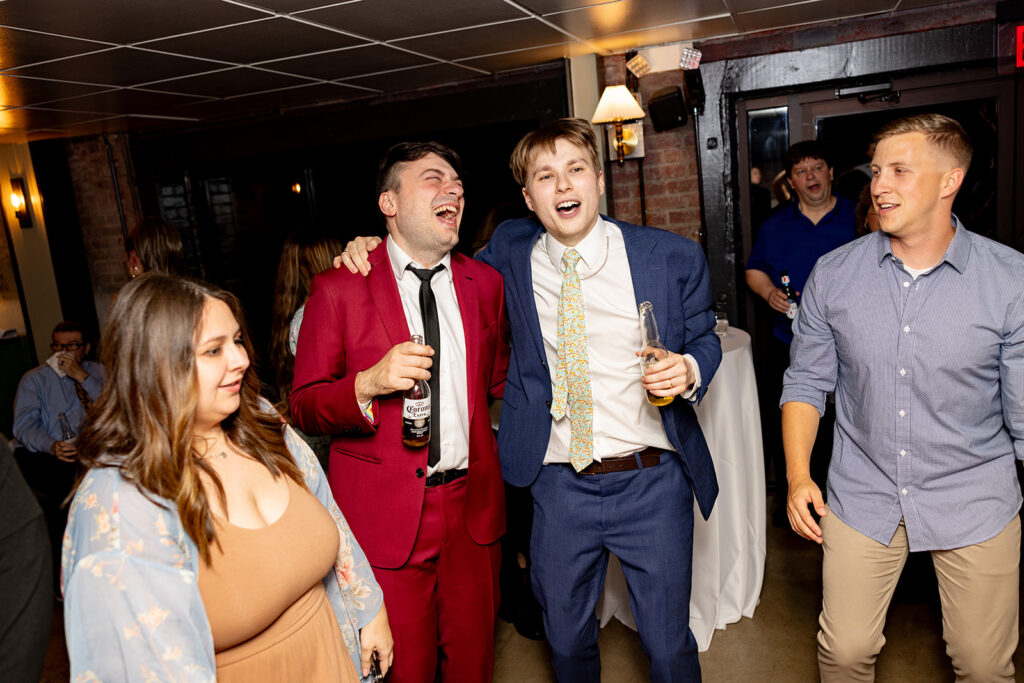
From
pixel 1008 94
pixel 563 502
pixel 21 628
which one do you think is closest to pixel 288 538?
pixel 21 628

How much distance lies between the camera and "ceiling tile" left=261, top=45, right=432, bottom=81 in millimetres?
3914

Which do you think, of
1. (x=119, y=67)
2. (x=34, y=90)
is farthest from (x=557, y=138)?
(x=34, y=90)

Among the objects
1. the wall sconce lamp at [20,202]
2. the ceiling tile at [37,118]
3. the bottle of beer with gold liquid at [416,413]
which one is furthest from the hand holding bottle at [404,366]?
the wall sconce lamp at [20,202]

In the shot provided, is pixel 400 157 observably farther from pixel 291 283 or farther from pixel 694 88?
pixel 694 88

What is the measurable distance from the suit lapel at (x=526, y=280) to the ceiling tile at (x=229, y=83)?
8.11ft

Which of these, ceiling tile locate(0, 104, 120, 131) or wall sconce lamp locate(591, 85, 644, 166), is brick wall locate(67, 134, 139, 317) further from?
wall sconce lamp locate(591, 85, 644, 166)

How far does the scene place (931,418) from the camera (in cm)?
200

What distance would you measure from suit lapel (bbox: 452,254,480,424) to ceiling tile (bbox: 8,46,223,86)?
2.21 m

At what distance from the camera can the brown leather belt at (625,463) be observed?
86.4 inches

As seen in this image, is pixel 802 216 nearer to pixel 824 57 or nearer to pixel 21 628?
pixel 824 57

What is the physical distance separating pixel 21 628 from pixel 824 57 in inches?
178

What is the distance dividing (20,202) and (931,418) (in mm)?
6668

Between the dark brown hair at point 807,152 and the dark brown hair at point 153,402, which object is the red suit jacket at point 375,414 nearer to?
the dark brown hair at point 153,402

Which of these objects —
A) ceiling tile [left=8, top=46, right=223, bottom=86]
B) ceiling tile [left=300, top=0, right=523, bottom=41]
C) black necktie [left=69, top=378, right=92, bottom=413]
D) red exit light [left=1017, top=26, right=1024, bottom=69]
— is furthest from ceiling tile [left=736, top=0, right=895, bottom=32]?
black necktie [left=69, top=378, right=92, bottom=413]
